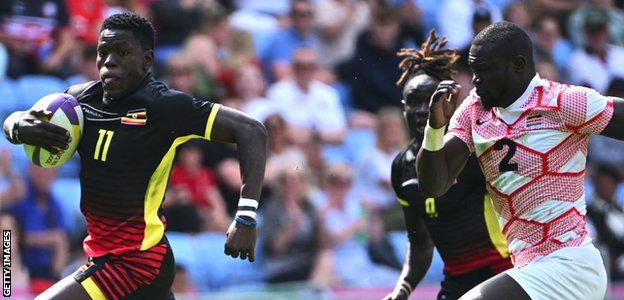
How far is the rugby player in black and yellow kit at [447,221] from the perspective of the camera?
7.36 metres

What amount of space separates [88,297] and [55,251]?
4.69 metres

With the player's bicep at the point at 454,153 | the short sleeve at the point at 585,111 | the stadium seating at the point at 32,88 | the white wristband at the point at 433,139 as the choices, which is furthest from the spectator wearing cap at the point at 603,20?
the white wristband at the point at 433,139

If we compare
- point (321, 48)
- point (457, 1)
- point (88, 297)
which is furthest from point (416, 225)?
point (457, 1)

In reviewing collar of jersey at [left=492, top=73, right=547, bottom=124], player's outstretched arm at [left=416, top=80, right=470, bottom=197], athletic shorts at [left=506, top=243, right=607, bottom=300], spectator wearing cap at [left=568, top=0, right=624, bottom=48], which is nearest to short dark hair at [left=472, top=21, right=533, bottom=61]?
collar of jersey at [left=492, top=73, right=547, bottom=124]

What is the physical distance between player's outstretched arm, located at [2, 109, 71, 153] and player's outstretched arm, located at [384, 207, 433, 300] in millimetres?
2479

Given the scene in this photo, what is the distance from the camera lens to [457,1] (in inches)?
585

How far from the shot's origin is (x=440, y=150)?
6.20 metres

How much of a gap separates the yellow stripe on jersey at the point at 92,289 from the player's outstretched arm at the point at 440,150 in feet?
6.21

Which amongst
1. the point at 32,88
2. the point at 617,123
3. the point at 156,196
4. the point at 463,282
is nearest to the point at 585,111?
the point at 617,123

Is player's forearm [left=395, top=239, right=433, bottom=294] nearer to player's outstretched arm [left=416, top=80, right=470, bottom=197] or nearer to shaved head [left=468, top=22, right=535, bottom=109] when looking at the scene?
player's outstretched arm [left=416, top=80, right=470, bottom=197]

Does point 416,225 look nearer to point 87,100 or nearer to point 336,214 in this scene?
point 87,100

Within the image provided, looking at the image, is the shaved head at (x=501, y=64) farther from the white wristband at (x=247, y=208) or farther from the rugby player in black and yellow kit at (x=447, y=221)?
the white wristband at (x=247, y=208)

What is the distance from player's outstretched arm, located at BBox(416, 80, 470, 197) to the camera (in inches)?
237

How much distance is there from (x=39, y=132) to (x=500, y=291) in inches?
104
